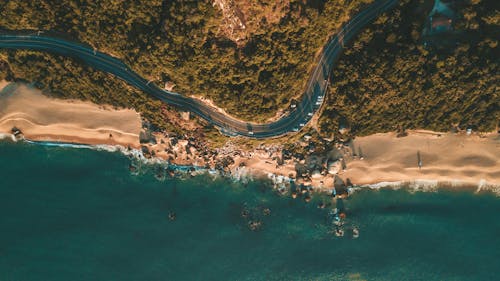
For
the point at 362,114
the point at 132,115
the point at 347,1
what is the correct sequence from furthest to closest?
the point at 132,115, the point at 362,114, the point at 347,1

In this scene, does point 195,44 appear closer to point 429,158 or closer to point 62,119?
point 62,119

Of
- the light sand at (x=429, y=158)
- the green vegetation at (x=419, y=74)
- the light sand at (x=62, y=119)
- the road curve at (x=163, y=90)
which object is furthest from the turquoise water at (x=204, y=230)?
the green vegetation at (x=419, y=74)

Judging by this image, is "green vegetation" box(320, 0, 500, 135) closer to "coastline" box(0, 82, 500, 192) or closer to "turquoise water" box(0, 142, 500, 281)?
"coastline" box(0, 82, 500, 192)

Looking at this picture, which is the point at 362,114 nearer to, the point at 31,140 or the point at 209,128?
the point at 209,128

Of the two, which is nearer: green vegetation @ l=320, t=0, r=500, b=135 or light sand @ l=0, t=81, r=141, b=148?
green vegetation @ l=320, t=0, r=500, b=135

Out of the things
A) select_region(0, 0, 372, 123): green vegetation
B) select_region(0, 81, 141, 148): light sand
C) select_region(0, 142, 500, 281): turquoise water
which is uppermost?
select_region(0, 0, 372, 123): green vegetation

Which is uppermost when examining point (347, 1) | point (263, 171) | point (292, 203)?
point (347, 1)

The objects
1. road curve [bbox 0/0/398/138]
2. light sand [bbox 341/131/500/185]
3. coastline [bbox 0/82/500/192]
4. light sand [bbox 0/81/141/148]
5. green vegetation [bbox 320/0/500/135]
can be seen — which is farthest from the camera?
light sand [bbox 0/81/141/148]

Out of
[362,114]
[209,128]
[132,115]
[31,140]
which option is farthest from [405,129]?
[31,140]

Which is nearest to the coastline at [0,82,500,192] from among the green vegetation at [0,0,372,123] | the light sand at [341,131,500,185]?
the light sand at [341,131,500,185]
